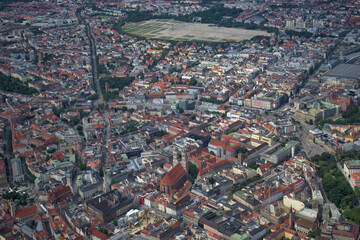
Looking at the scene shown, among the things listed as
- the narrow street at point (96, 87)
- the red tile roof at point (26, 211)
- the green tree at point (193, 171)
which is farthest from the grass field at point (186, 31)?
the red tile roof at point (26, 211)

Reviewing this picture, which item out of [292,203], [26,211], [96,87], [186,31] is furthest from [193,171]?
[186,31]

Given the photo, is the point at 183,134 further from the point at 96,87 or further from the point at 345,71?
the point at 345,71

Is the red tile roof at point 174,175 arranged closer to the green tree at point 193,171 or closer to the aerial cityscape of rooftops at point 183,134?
the aerial cityscape of rooftops at point 183,134

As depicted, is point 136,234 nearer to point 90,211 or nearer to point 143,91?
point 90,211

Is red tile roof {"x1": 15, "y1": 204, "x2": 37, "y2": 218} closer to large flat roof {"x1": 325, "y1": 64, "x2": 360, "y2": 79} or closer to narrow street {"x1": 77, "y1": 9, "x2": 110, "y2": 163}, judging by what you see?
narrow street {"x1": 77, "y1": 9, "x2": 110, "y2": 163}

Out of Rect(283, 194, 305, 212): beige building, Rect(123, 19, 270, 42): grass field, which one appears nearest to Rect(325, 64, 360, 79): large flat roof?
Rect(123, 19, 270, 42): grass field

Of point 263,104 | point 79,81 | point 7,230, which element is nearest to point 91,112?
point 79,81
